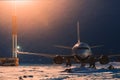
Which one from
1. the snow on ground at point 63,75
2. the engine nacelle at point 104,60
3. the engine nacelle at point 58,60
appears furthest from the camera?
the engine nacelle at point 58,60

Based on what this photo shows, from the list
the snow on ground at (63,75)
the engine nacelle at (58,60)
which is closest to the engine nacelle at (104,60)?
the engine nacelle at (58,60)

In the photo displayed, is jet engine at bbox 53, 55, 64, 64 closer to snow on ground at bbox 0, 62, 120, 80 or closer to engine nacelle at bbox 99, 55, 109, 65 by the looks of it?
engine nacelle at bbox 99, 55, 109, 65

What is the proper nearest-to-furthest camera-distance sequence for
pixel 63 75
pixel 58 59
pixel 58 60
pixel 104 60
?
1. pixel 63 75
2. pixel 104 60
3. pixel 58 60
4. pixel 58 59

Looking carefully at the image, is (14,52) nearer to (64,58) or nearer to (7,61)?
(7,61)

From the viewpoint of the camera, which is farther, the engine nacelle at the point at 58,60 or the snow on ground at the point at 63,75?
the engine nacelle at the point at 58,60

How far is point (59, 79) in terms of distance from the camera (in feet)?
112

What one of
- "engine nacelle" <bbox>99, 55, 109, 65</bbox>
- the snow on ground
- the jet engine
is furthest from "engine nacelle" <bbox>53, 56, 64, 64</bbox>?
the snow on ground

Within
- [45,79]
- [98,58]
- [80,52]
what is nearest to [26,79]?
[45,79]

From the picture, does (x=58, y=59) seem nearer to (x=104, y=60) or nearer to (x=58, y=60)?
(x=58, y=60)

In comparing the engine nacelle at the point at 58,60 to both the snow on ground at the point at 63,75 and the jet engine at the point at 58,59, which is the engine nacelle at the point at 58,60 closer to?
the jet engine at the point at 58,59

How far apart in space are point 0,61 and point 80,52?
133 ft

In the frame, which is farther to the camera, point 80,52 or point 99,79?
point 80,52

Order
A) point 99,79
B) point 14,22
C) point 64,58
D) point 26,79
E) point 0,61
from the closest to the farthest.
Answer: point 99,79
point 26,79
point 64,58
point 14,22
point 0,61

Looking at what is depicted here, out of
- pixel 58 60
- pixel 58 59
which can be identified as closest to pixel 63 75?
pixel 58 60
